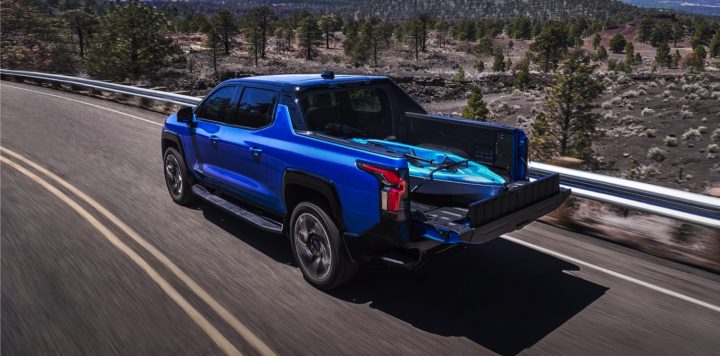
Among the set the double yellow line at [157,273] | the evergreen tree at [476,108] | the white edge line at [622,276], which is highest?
the double yellow line at [157,273]

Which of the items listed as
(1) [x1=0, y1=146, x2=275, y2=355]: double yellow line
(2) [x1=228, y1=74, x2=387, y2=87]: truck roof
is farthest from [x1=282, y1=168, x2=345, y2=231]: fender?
(1) [x1=0, y1=146, x2=275, y2=355]: double yellow line

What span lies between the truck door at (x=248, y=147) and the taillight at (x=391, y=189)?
5.56 ft

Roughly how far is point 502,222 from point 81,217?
5423mm

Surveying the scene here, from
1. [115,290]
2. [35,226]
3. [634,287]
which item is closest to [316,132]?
[115,290]

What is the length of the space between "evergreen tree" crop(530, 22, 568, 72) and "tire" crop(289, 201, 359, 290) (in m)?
94.4

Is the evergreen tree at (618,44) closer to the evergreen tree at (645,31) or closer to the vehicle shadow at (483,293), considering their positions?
the evergreen tree at (645,31)

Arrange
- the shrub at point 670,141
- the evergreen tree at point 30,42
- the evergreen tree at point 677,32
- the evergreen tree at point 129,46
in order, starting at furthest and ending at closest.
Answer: the evergreen tree at point 677,32 < the evergreen tree at point 129,46 < the evergreen tree at point 30,42 < the shrub at point 670,141

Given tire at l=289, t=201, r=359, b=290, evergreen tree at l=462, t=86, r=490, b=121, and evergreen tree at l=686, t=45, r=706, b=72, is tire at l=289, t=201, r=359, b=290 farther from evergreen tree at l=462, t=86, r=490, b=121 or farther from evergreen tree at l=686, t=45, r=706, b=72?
evergreen tree at l=686, t=45, r=706, b=72

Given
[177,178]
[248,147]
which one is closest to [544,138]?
[177,178]

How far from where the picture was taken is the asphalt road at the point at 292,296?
4312 millimetres

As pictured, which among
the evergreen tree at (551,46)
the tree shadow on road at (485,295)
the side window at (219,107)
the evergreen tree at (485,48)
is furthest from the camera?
the evergreen tree at (485,48)

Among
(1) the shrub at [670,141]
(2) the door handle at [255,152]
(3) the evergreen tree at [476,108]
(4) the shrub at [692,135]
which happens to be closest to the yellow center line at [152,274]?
(2) the door handle at [255,152]

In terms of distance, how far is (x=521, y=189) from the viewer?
496 centimetres

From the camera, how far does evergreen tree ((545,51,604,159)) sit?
43531 mm
